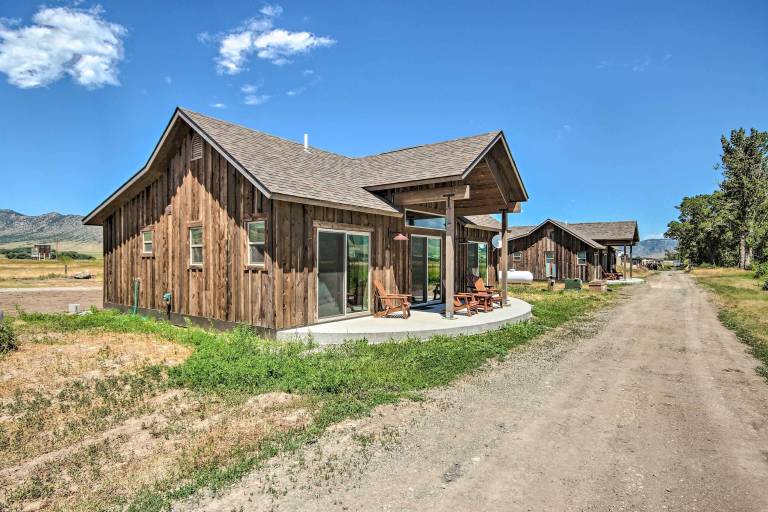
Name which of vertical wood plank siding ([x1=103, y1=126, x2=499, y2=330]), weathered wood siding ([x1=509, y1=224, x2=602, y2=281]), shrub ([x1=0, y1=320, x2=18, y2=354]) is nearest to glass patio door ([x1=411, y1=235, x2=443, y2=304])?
vertical wood plank siding ([x1=103, y1=126, x2=499, y2=330])

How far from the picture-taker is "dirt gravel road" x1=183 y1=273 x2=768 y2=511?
135 inches

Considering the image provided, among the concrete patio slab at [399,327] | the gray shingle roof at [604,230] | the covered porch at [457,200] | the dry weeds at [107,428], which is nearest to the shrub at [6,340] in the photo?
the dry weeds at [107,428]

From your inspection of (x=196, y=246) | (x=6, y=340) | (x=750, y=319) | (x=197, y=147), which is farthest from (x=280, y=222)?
(x=750, y=319)

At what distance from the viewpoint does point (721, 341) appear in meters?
10.4

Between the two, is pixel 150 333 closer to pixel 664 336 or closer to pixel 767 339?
pixel 664 336

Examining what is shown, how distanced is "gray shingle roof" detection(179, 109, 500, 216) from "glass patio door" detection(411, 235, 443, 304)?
248 cm

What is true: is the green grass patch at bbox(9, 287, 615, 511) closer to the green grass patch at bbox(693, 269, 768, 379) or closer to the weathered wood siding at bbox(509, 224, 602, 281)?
the green grass patch at bbox(693, 269, 768, 379)

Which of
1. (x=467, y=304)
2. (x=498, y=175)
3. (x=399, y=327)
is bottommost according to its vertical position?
(x=399, y=327)

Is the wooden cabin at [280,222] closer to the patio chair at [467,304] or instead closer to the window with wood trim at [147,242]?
the window with wood trim at [147,242]

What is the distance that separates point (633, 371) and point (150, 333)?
10490 millimetres

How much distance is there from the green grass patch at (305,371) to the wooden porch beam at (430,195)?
371 cm

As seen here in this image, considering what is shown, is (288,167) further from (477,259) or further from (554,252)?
(554,252)

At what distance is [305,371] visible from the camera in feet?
22.1

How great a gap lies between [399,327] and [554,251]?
2804 centimetres
